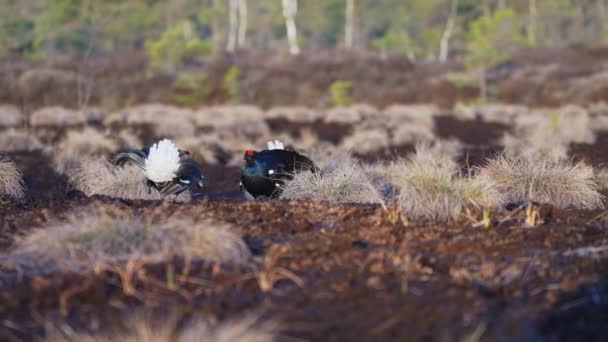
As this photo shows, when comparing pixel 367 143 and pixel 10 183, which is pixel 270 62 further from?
pixel 10 183

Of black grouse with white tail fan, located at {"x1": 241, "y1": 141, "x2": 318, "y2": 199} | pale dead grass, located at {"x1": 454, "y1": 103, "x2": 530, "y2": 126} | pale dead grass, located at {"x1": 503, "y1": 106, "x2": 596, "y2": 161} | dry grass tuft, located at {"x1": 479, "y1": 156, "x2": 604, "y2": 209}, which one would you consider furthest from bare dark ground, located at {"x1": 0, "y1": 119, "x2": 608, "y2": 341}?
pale dead grass, located at {"x1": 454, "y1": 103, "x2": 530, "y2": 126}

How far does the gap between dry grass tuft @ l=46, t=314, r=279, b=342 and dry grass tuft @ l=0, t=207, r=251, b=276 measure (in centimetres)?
85

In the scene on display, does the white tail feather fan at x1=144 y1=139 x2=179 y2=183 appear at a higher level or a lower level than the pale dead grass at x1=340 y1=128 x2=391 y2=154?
higher

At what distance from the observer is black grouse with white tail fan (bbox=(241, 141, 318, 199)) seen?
8602 mm

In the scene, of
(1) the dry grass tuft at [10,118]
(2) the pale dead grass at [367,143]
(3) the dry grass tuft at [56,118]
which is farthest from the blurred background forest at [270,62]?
(2) the pale dead grass at [367,143]

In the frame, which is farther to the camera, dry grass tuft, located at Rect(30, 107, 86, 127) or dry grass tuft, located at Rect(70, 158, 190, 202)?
dry grass tuft, located at Rect(30, 107, 86, 127)

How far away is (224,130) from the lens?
69.0 feet

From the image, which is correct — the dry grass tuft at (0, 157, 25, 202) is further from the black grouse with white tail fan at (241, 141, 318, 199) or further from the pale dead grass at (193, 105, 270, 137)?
the pale dead grass at (193, 105, 270, 137)

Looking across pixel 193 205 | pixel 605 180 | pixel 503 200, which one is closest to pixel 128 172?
pixel 193 205

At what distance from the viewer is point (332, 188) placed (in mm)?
8320

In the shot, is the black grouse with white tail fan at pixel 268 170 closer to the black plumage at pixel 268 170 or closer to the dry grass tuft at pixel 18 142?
the black plumage at pixel 268 170

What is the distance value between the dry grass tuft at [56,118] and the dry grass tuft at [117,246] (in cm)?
1632

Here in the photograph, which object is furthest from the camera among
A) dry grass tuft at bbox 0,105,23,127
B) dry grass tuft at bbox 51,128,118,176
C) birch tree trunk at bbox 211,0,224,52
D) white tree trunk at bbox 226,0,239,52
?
birch tree trunk at bbox 211,0,224,52

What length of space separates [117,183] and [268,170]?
2123mm
